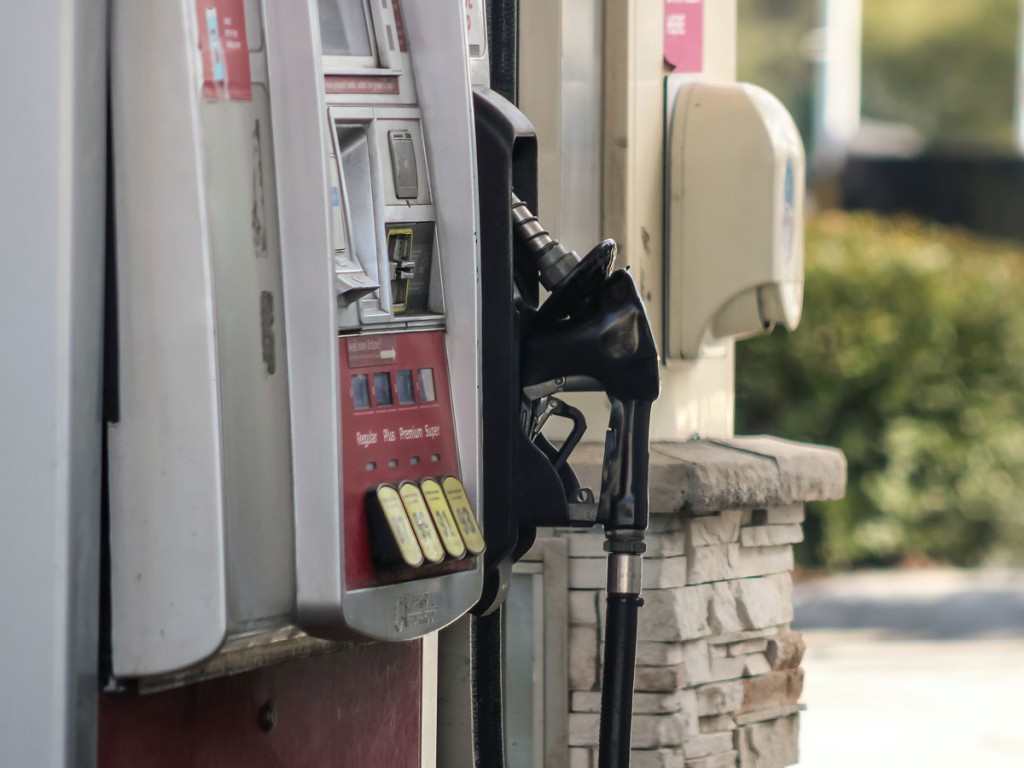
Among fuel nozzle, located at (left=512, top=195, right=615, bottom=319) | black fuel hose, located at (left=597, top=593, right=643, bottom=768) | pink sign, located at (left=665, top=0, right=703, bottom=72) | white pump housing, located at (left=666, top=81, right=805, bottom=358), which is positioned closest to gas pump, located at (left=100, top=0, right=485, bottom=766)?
fuel nozzle, located at (left=512, top=195, right=615, bottom=319)

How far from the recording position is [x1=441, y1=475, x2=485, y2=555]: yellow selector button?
106 inches

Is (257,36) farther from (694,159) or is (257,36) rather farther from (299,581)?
(694,159)

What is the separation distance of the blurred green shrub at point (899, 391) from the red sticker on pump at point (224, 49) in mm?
7635

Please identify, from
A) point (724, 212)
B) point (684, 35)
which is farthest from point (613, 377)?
point (684, 35)

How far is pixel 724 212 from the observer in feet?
13.5

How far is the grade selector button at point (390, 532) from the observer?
2.54 m

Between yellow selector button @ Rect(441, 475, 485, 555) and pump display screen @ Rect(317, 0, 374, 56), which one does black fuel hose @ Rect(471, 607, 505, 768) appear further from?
pump display screen @ Rect(317, 0, 374, 56)

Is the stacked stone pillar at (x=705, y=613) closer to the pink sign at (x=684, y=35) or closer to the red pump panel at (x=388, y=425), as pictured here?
the pink sign at (x=684, y=35)

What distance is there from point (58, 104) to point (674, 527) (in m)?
1.94

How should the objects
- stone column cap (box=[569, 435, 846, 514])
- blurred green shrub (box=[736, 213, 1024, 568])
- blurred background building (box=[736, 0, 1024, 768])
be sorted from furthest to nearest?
blurred green shrub (box=[736, 213, 1024, 568]) → blurred background building (box=[736, 0, 1024, 768]) → stone column cap (box=[569, 435, 846, 514])

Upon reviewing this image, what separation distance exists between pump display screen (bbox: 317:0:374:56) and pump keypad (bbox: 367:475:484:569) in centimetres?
65

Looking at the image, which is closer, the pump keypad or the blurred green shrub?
the pump keypad

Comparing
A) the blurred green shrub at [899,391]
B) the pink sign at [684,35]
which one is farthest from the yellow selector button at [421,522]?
the blurred green shrub at [899,391]

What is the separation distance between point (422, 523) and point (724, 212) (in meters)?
1.73
